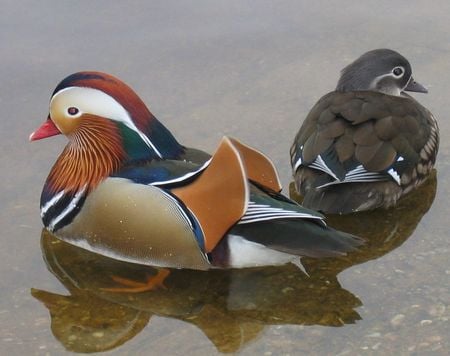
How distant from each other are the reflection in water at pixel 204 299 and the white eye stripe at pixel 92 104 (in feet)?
1.92

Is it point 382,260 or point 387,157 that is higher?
point 387,157

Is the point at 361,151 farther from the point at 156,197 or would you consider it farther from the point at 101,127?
the point at 101,127

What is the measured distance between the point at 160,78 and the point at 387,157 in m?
1.74

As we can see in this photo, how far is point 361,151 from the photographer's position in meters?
4.73

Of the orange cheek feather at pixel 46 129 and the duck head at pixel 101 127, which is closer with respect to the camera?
the duck head at pixel 101 127

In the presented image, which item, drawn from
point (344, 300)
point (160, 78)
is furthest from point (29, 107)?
point (344, 300)

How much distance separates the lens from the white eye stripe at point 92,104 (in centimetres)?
435

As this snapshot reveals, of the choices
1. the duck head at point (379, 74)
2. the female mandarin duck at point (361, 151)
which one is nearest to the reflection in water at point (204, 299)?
the female mandarin duck at point (361, 151)

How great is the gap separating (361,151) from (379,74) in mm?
953

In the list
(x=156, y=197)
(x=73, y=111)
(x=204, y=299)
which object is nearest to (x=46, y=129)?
(x=73, y=111)

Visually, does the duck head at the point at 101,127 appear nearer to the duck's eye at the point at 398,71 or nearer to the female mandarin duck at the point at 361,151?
the female mandarin duck at the point at 361,151

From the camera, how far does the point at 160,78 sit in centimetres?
602

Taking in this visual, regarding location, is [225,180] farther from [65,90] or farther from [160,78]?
[160,78]

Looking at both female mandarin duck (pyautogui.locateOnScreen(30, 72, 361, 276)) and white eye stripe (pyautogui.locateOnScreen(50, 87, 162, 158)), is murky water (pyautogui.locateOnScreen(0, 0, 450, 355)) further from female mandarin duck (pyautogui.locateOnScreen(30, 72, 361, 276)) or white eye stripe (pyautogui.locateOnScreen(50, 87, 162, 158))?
white eye stripe (pyautogui.locateOnScreen(50, 87, 162, 158))
